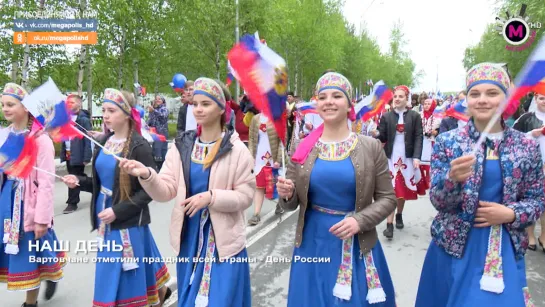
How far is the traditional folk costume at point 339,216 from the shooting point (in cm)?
261

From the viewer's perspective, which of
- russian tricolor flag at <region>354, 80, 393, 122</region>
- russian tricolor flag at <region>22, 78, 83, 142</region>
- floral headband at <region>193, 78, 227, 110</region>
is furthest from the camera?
russian tricolor flag at <region>354, 80, 393, 122</region>

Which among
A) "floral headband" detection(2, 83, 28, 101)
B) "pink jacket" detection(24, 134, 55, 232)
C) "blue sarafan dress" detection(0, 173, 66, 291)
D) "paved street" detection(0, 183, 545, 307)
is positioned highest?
"floral headband" detection(2, 83, 28, 101)

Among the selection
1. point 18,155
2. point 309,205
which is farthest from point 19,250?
point 309,205

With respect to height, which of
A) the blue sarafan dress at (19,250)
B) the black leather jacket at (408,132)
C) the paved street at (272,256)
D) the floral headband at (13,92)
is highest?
the floral headband at (13,92)

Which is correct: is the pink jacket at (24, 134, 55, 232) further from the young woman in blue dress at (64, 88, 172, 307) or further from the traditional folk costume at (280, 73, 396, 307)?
the traditional folk costume at (280, 73, 396, 307)

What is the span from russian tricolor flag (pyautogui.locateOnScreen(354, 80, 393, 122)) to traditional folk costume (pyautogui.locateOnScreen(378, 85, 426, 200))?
0.42m

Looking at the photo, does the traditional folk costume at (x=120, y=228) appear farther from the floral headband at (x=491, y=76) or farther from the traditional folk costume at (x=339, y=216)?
the floral headband at (x=491, y=76)

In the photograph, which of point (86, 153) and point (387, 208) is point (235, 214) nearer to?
point (387, 208)

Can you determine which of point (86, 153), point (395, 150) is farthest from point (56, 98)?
point (86, 153)

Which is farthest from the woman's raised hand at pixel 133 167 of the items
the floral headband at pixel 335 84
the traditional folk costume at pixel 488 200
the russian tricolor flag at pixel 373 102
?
the russian tricolor flag at pixel 373 102

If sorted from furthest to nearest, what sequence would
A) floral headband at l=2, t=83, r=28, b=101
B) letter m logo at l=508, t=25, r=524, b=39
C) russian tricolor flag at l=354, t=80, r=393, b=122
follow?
letter m logo at l=508, t=25, r=524, b=39
russian tricolor flag at l=354, t=80, r=393, b=122
floral headband at l=2, t=83, r=28, b=101

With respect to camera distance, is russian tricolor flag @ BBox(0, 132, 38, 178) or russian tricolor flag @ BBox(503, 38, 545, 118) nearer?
russian tricolor flag @ BBox(503, 38, 545, 118)

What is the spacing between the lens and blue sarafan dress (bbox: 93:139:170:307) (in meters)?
3.17

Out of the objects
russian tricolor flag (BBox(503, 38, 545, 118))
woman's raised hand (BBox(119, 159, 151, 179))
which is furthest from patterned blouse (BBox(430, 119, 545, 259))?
woman's raised hand (BBox(119, 159, 151, 179))
